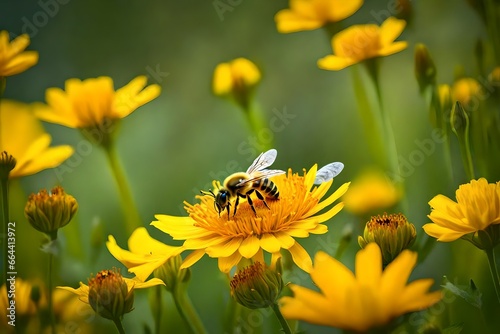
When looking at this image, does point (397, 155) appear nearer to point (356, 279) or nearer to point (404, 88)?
point (404, 88)

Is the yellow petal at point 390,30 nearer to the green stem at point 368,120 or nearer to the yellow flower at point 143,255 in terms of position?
the green stem at point 368,120

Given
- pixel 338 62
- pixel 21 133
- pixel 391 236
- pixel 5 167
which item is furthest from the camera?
pixel 21 133

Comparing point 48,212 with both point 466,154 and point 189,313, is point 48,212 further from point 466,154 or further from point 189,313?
point 466,154

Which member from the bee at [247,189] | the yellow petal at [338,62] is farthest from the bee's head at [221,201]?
the yellow petal at [338,62]

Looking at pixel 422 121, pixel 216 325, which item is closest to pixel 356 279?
pixel 216 325

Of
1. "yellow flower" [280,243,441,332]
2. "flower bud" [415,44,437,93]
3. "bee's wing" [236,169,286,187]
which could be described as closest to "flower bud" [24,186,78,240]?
"bee's wing" [236,169,286,187]

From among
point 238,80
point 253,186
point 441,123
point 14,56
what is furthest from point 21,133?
point 441,123
